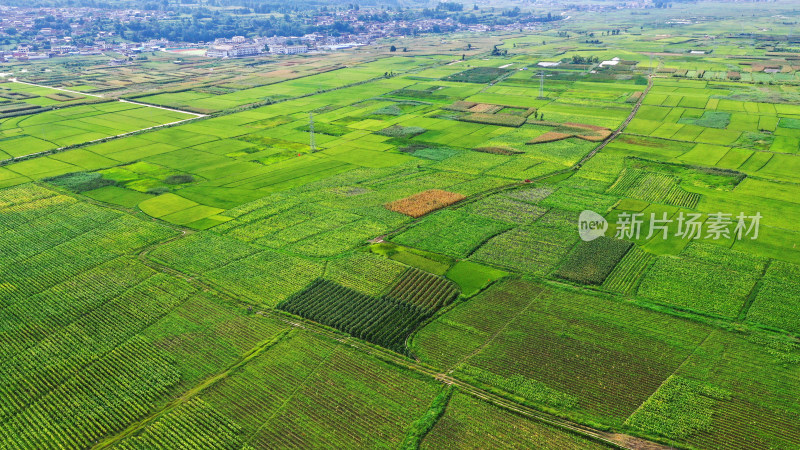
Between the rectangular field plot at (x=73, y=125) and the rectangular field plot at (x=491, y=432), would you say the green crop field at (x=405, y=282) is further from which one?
the rectangular field plot at (x=73, y=125)

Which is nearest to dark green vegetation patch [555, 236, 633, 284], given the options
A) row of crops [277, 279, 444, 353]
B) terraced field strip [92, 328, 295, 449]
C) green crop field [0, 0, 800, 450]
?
green crop field [0, 0, 800, 450]

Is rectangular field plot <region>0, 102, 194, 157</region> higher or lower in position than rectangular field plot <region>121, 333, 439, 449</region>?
higher

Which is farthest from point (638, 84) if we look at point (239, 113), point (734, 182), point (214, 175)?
point (214, 175)

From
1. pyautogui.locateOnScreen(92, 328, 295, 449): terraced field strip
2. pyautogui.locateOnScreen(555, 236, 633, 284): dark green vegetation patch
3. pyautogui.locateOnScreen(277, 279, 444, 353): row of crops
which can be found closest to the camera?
pyautogui.locateOnScreen(92, 328, 295, 449): terraced field strip

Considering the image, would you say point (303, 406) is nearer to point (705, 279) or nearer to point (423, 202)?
point (423, 202)

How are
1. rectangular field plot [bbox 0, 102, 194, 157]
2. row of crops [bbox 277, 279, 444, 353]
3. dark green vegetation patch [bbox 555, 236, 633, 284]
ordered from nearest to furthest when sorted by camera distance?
row of crops [bbox 277, 279, 444, 353] < dark green vegetation patch [bbox 555, 236, 633, 284] < rectangular field plot [bbox 0, 102, 194, 157]

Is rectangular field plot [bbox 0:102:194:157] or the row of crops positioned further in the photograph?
rectangular field plot [bbox 0:102:194:157]

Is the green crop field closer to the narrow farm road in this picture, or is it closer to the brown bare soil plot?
the brown bare soil plot
